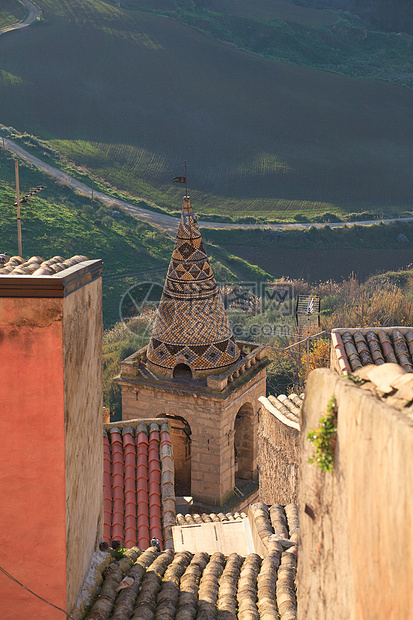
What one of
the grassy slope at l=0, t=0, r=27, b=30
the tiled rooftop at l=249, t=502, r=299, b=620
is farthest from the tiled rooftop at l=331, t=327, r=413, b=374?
the grassy slope at l=0, t=0, r=27, b=30

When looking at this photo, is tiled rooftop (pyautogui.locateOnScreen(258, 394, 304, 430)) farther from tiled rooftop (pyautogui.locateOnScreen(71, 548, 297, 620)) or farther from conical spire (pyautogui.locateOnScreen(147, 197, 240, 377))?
tiled rooftop (pyautogui.locateOnScreen(71, 548, 297, 620))

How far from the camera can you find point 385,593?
8.70ft

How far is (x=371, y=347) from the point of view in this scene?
745cm

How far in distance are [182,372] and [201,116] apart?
5290 centimetres

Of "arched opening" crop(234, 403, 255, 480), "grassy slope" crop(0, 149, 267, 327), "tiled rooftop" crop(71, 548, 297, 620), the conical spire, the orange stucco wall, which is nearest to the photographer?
the orange stucco wall

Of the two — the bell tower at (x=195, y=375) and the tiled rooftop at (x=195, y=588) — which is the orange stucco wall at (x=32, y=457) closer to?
the tiled rooftop at (x=195, y=588)

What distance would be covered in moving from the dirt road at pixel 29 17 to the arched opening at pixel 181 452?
57.8m

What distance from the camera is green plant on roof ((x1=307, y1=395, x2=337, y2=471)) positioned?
307cm

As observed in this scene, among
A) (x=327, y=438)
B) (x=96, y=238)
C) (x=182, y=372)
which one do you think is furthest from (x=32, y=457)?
(x=96, y=238)

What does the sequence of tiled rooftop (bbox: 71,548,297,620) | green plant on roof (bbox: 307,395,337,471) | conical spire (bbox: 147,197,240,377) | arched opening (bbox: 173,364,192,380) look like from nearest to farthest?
green plant on roof (bbox: 307,395,337,471) → tiled rooftop (bbox: 71,548,297,620) → conical spire (bbox: 147,197,240,377) → arched opening (bbox: 173,364,192,380)

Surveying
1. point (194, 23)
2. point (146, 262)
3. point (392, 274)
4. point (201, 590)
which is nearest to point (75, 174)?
point (146, 262)

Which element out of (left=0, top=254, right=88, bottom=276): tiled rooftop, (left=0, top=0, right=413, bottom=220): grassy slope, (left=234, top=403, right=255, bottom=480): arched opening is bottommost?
(left=234, top=403, right=255, bottom=480): arched opening

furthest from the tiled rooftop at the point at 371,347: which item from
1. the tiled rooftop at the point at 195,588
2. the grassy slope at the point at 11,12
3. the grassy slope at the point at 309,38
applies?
the grassy slope at the point at 309,38

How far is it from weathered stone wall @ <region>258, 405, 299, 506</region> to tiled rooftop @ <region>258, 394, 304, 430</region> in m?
0.06
